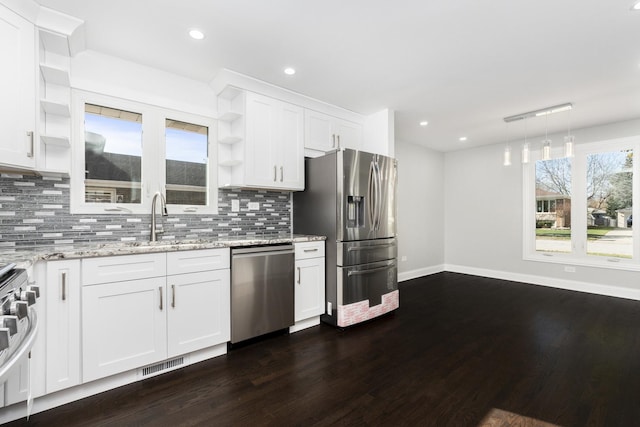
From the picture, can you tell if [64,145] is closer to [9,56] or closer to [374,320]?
[9,56]

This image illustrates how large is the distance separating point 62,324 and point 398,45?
306cm

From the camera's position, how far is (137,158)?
2.67m

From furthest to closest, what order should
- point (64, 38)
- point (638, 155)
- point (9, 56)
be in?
1. point (638, 155)
2. point (64, 38)
3. point (9, 56)

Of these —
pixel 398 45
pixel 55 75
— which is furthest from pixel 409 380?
pixel 55 75

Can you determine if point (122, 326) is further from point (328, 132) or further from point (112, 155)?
point (328, 132)

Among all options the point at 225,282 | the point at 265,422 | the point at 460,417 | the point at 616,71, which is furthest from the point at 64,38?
the point at 616,71

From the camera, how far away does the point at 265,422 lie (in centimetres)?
169

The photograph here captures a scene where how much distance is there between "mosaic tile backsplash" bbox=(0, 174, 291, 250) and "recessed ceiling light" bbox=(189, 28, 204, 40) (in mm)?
1414

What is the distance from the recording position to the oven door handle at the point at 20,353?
937 mm

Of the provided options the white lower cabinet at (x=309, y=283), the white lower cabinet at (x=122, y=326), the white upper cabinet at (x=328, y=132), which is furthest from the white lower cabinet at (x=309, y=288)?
the white upper cabinet at (x=328, y=132)

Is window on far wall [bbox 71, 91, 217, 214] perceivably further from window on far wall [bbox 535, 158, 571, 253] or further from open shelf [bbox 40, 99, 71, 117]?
window on far wall [bbox 535, 158, 571, 253]

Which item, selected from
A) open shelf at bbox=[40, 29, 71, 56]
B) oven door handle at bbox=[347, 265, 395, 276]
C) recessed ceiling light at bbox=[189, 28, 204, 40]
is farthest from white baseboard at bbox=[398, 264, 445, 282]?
open shelf at bbox=[40, 29, 71, 56]

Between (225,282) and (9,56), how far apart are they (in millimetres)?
2018

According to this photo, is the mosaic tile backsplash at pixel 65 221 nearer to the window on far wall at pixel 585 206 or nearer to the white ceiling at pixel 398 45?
the white ceiling at pixel 398 45
